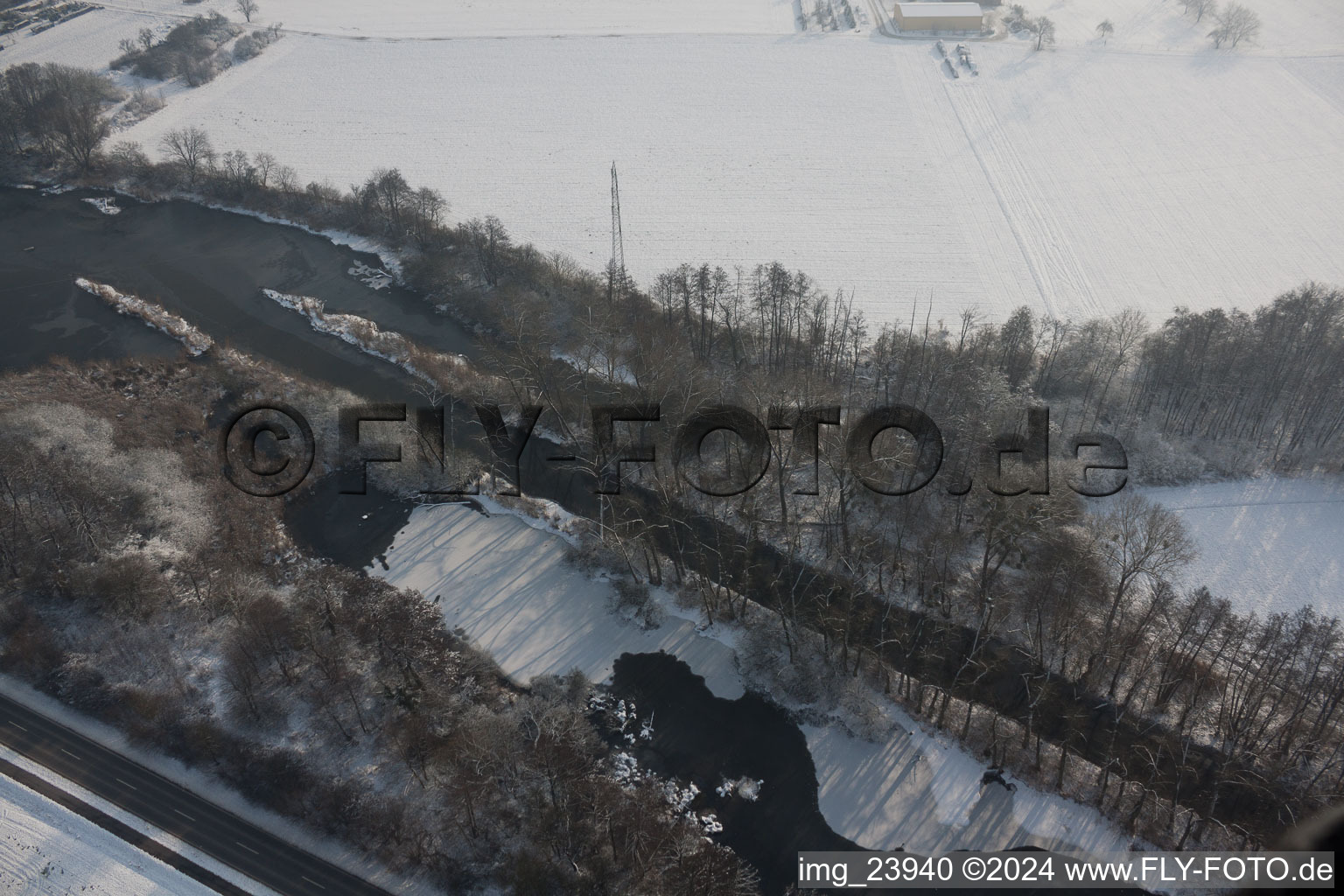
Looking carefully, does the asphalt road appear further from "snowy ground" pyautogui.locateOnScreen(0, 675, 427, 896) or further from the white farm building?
the white farm building

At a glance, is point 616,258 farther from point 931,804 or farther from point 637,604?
point 931,804

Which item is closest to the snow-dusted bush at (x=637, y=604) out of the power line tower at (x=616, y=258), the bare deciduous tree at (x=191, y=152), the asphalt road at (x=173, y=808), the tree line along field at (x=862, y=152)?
the asphalt road at (x=173, y=808)

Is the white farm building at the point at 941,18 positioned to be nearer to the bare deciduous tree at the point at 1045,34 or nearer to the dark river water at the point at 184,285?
the bare deciduous tree at the point at 1045,34

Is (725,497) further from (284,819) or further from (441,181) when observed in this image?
(441,181)

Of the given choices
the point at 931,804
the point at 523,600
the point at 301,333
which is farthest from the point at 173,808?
the point at 301,333

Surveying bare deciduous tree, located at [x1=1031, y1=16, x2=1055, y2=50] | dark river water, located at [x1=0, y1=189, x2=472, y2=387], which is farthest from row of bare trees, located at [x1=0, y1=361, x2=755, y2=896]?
bare deciduous tree, located at [x1=1031, y1=16, x2=1055, y2=50]

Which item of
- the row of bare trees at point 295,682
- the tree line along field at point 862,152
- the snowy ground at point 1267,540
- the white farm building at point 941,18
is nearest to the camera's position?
the row of bare trees at point 295,682
